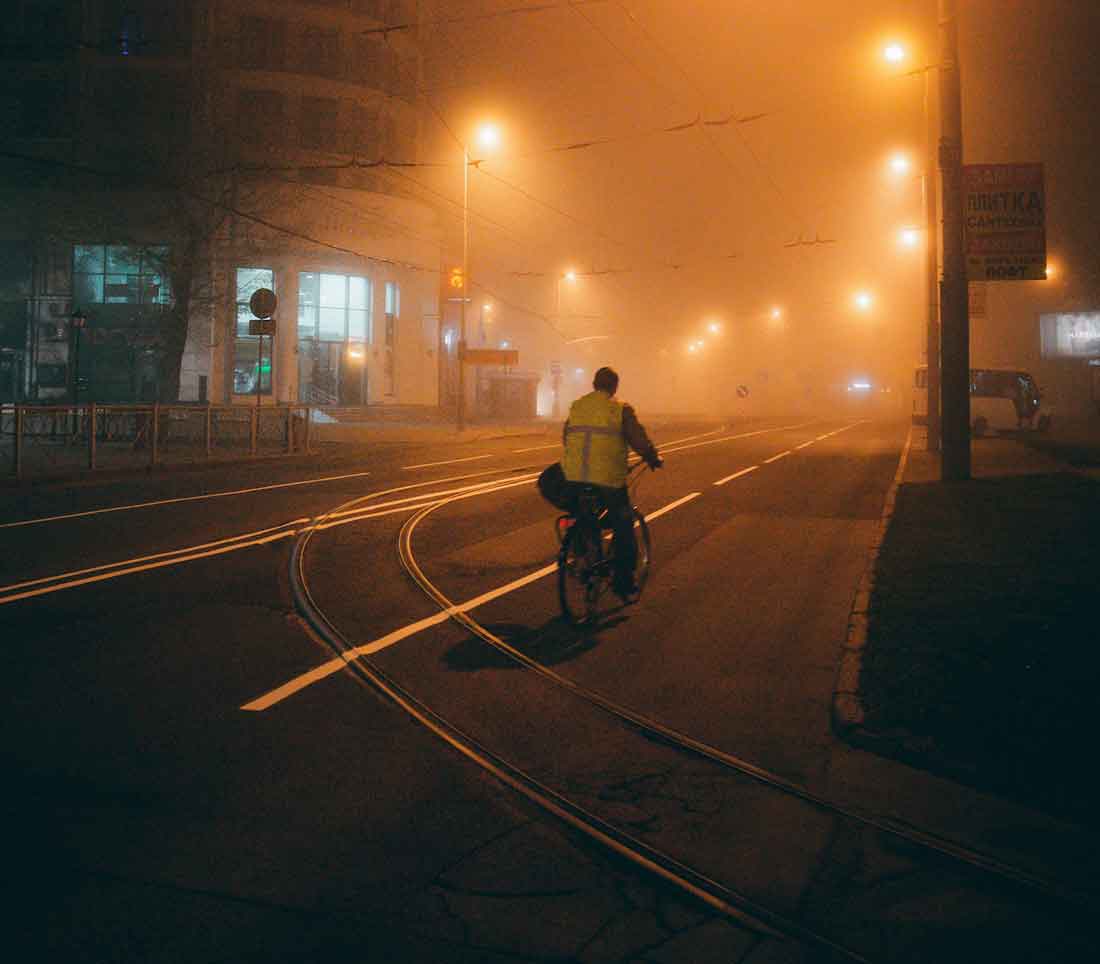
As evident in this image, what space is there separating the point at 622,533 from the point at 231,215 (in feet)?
123

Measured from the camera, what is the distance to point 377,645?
709cm

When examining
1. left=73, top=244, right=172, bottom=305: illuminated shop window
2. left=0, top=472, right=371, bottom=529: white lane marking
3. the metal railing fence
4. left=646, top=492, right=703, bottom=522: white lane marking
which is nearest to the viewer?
left=0, top=472, right=371, bottom=529: white lane marking

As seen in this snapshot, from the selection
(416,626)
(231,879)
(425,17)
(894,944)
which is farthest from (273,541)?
(425,17)

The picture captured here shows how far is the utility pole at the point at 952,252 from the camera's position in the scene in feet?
54.0

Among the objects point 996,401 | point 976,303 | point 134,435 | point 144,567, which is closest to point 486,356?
point 134,435

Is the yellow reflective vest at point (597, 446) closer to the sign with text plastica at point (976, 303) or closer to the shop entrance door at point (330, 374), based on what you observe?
the sign with text plastica at point (976, 303)

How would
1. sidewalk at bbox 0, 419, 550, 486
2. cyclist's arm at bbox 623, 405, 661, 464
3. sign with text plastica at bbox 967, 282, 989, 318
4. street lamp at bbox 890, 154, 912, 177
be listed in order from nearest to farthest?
1. cyclist's arm at bbox 623, 405, 661, 464
2. sidewalk at bbox 0, 419, 550, 486
3. sign with text plastica at bbox 967, 282, 989, 318
4. street lamp at bbox 890, 154, 912, 177

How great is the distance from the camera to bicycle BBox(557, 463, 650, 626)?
311 inches

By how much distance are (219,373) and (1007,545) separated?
44174mm

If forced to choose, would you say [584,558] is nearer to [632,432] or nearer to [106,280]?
[632,432]

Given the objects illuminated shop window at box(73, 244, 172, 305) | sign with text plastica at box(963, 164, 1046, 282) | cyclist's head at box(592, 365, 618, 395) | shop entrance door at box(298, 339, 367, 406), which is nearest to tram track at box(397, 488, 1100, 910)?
cyclist's head at box(592, 365, 618, 395)

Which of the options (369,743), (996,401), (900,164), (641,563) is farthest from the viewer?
(996,401)

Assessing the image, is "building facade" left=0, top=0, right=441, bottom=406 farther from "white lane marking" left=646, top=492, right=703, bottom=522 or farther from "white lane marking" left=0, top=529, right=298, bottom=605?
"white lane marking" left=0, top=529, right=298, bottom=605

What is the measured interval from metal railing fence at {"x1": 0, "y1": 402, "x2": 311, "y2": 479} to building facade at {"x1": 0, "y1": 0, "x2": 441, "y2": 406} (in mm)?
14558
